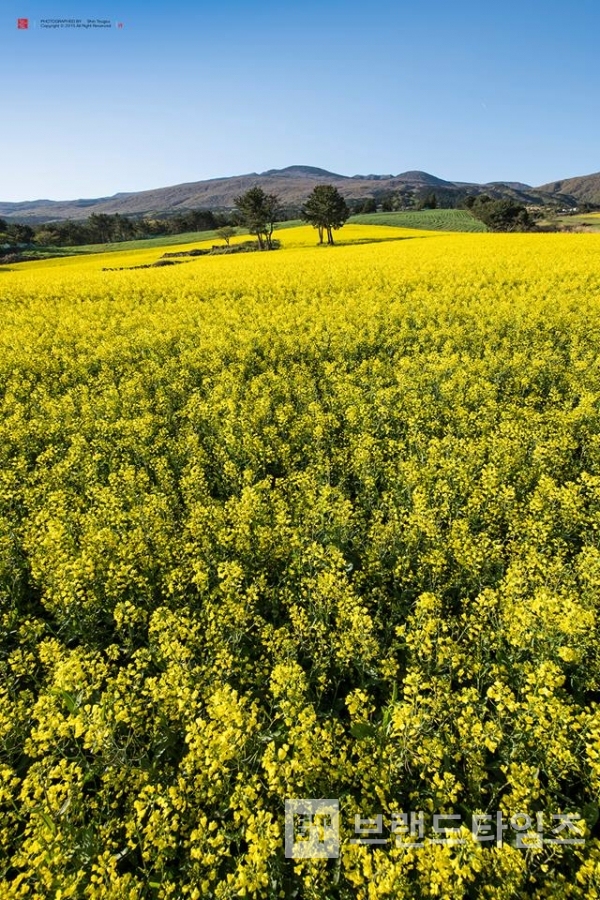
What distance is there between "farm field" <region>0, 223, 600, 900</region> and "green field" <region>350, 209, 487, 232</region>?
7754 cm

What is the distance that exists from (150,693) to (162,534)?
2.53 m

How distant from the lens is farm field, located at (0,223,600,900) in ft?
11.5

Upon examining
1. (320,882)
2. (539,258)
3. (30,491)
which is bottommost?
(320,882)

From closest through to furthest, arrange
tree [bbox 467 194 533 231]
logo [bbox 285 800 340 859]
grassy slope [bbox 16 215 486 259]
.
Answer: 1. logo [bbox 285 800 340 859]
2. tree [bbox 467 194 533 231]
3. grassy slope [bbox 16 215 486 259]

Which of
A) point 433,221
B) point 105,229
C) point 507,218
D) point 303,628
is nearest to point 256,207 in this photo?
point 433,221

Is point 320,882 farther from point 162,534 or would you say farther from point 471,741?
point 162,534

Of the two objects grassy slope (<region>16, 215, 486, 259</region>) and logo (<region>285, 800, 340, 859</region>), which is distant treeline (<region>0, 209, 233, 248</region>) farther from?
logo (<region>285, 800, 340, 859</region>)

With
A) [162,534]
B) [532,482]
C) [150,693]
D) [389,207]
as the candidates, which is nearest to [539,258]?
[532,482]

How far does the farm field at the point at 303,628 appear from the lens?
350 centimetres

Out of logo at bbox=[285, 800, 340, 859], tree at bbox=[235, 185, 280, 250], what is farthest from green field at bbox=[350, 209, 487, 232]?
logo at bbox=[285, 800, 340, 859]

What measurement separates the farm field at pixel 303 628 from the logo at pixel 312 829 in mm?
75

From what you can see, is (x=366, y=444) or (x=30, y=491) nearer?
(x=30, y=491)

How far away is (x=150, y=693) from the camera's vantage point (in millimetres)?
4547

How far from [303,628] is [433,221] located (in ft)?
317
